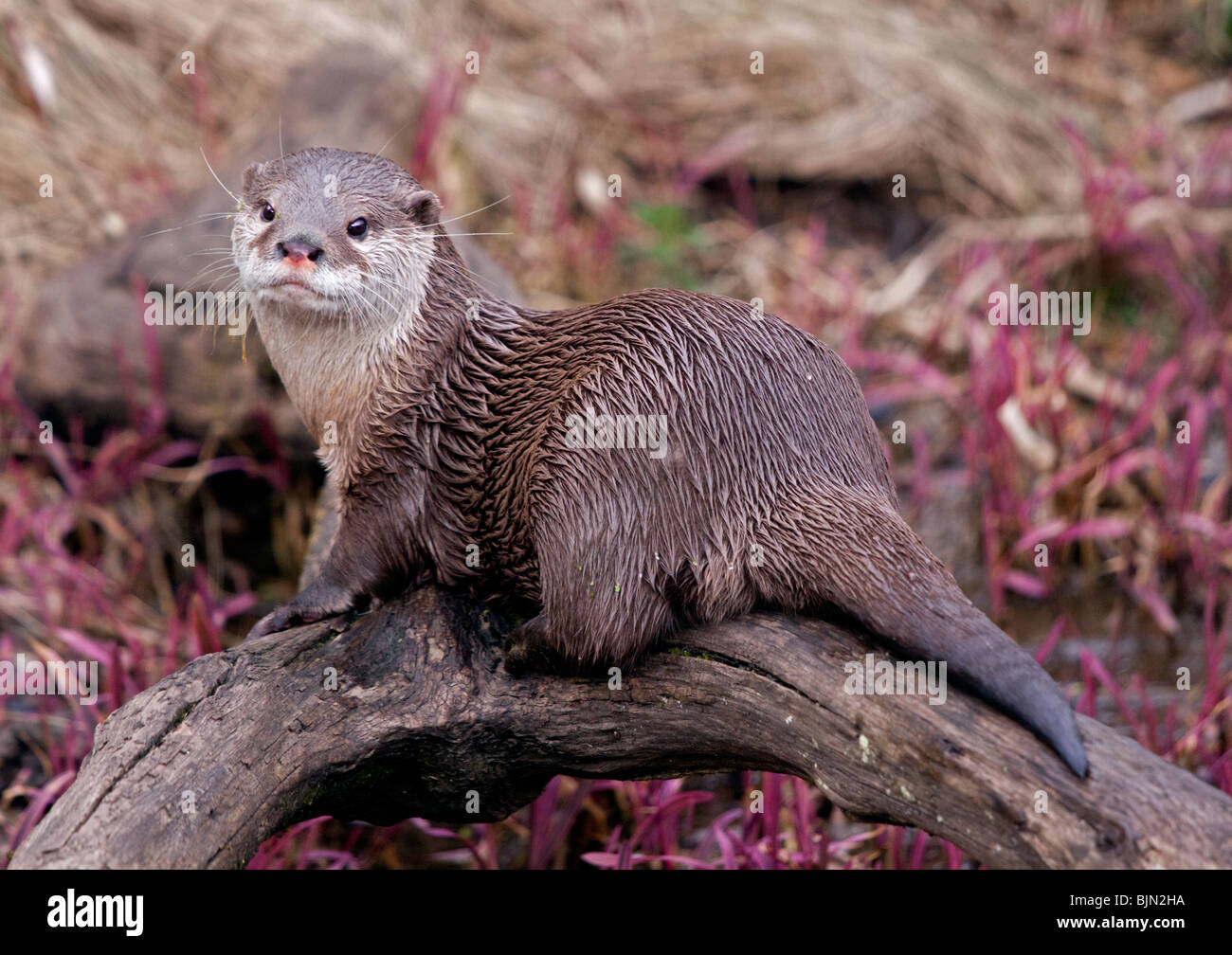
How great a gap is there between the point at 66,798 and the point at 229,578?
217cm

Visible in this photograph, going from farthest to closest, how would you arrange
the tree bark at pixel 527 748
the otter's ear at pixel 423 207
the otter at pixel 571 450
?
the otter's ear at pixel 423 207 < the otter at pixel 571 450 < the tree bark at pixel 527 748

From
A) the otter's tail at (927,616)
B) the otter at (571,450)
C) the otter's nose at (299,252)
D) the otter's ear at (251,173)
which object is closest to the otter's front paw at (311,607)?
the otter at (571,450)

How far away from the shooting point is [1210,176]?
4.85 metres

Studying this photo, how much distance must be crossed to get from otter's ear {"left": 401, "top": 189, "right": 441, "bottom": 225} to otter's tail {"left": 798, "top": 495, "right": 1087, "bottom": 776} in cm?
91

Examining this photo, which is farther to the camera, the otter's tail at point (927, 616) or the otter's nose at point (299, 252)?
the otter's nose at point (299, 252)

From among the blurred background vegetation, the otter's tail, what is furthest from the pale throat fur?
the otter's tail

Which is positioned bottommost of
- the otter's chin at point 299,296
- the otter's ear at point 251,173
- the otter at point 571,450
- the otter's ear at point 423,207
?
the otter at point 571,450

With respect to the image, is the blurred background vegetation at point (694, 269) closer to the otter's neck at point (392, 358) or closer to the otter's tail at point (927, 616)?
the otter's neck at point (392, 358)

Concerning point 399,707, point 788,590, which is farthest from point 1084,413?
point 399,707

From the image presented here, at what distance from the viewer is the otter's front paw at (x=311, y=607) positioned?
226 cm

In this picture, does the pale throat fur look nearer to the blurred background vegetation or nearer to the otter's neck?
the otter's neck

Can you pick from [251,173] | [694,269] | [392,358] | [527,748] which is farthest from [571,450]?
[694,269]

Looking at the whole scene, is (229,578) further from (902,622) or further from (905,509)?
(902,622)

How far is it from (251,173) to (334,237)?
0.97 feet
